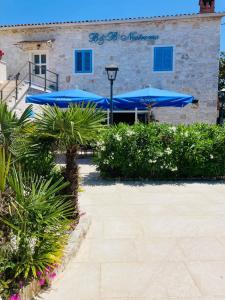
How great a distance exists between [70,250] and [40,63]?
16832 mm

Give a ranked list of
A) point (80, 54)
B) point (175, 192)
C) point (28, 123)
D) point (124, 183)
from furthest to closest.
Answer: point (80, 54) < point (124, 183) < point (175, 192) < point (28, 123)

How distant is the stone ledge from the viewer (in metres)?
2.96

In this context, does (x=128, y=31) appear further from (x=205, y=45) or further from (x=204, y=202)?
(x=204, y=202)

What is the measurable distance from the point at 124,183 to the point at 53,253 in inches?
197

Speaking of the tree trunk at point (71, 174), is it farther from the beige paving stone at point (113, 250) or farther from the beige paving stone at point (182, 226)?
the beige paving stone at point (182, 226)

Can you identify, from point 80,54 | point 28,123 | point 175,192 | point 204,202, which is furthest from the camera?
point 80,54

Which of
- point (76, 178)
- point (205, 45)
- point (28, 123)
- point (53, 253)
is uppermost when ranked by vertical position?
point (205, 45)

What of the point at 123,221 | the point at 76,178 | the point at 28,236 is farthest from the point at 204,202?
the point at 28,236

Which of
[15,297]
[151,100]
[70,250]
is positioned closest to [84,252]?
[70,250]

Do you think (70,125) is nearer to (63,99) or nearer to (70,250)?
(70,250)

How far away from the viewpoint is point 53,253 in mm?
3266

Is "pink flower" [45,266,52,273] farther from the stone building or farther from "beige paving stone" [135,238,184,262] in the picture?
the stone building

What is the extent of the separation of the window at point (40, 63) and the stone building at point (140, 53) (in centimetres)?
3

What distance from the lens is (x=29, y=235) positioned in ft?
10.4
